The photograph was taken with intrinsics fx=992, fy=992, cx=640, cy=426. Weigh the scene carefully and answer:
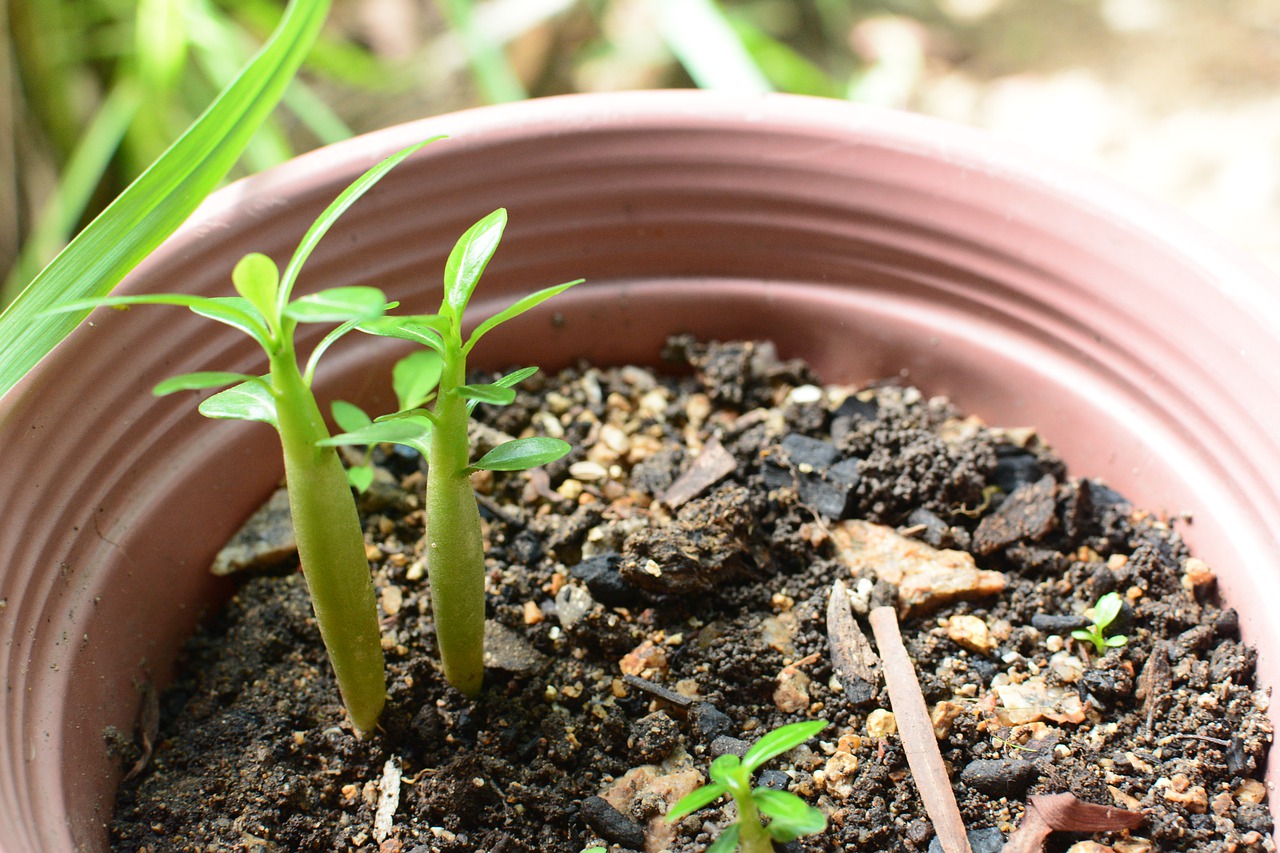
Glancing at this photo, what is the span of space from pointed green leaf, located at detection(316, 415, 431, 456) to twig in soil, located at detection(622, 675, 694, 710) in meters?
0.32

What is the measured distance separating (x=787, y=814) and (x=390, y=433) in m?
0.36

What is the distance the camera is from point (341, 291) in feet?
1.95

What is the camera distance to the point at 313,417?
27.0 inches

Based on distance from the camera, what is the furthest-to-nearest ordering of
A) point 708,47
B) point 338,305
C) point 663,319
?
point 708,47 → point 663,319 → point 338,305

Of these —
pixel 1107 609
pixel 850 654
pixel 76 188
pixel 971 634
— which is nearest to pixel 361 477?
pixel 850 654

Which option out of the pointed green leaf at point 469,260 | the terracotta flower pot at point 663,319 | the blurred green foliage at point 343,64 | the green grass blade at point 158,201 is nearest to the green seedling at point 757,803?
the pointed green leaf at point 469,260

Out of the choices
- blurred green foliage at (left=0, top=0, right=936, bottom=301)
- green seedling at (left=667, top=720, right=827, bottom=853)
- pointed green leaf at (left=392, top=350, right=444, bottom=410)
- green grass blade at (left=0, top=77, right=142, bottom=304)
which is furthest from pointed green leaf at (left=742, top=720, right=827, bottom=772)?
green grass blade at (left=0, top=77, right=142, bottom=304)

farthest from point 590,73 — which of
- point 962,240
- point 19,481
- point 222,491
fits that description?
point 19,481

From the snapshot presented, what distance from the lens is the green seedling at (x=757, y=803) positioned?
0.64 m

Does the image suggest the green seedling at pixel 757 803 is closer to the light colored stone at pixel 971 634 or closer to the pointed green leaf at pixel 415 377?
the light colored stone at pixel 971 634

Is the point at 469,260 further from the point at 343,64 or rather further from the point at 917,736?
the point at 343,64

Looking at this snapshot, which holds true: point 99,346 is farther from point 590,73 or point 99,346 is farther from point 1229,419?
point 590,73

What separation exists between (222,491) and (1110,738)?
868mm

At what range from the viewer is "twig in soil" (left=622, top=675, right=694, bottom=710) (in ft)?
2.95
